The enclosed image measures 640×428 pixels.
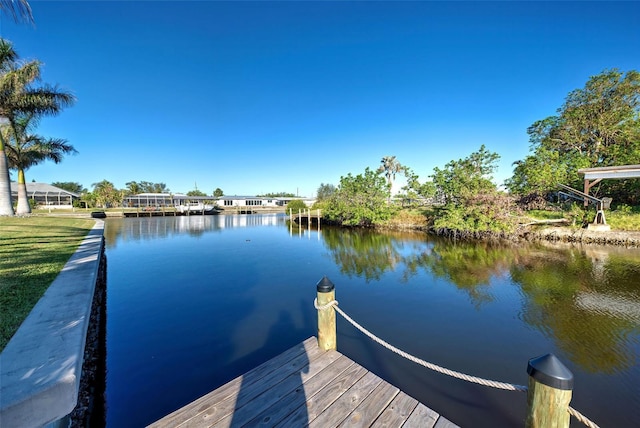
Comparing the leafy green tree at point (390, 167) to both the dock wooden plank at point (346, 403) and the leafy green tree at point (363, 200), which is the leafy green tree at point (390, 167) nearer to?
the leafy green tree at point (363, 200)

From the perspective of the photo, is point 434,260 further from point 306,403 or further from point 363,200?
point 363,200

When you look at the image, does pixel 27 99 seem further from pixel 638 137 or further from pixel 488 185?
Answer: pixel 638 137

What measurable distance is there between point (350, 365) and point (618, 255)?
14.0 m

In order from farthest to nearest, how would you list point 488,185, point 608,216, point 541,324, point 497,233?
point 488,185 → point 497,233 → point 608,216 → point 541,324

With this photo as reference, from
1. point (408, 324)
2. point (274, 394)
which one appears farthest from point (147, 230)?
point (274, 394)

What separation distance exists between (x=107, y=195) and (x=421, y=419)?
186ft

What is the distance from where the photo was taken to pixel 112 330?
5.25 meters

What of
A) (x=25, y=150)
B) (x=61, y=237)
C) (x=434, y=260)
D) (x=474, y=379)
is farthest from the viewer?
(x=25, y=150)

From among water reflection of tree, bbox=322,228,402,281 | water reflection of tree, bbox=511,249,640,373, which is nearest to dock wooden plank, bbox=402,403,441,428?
water reflection of tree, bbox=511,249,640,373

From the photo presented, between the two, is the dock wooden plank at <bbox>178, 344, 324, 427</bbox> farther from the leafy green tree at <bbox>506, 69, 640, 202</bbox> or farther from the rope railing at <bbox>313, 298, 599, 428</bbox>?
the leafy green tree at <bbox>506, 69, 640, 202</bbox>

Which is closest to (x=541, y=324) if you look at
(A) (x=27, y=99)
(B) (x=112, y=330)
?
(B) (x=112, y=330)

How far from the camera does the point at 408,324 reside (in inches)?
209

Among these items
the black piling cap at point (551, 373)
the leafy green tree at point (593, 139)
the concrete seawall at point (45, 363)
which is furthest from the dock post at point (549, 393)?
A: the leafy green tree at point (593, 139)

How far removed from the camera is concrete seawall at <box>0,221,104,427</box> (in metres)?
1.95
